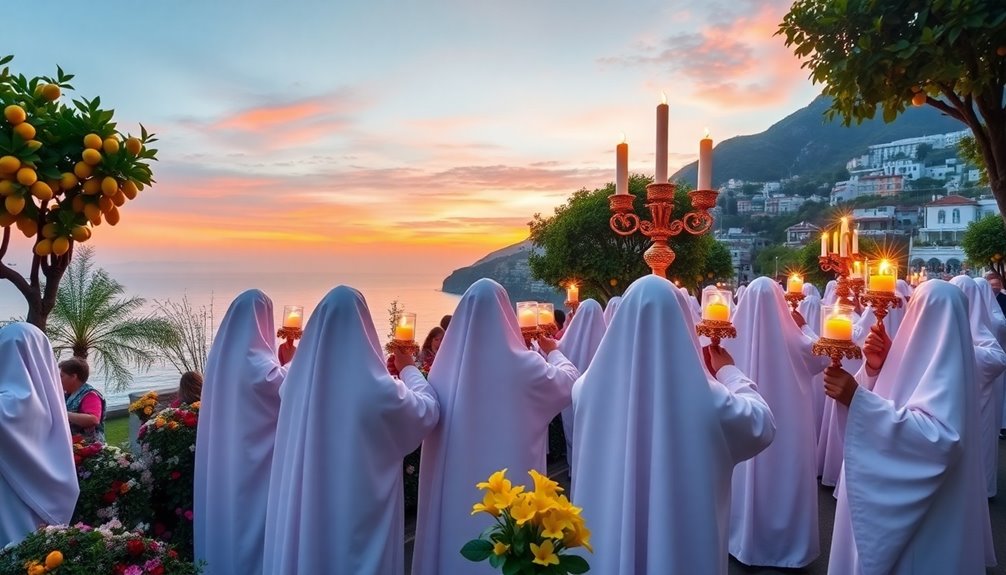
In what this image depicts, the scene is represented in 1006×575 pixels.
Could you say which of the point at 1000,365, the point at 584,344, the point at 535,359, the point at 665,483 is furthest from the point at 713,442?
the point at 584,344

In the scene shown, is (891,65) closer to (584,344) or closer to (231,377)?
(584,344)

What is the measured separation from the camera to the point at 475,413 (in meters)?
4.16

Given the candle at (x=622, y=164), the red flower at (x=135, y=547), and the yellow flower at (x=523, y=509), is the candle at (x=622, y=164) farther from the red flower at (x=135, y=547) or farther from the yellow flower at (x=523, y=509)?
the red flower at (x=135, y=547)

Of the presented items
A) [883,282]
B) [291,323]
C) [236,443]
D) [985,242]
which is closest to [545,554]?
[883,282]

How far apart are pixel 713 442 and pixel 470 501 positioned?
1.87 m

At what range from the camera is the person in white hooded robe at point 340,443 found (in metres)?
3.72

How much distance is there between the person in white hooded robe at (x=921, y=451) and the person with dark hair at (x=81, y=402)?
18.5ft

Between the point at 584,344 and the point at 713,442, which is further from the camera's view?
the point at 584,344

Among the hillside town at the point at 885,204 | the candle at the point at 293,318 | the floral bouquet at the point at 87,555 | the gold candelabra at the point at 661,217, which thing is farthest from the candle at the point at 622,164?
the hillside town at the point at 885,204

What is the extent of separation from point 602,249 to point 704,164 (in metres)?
18.0

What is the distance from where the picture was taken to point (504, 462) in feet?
13.9

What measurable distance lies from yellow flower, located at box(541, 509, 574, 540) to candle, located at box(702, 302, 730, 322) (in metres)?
1.80

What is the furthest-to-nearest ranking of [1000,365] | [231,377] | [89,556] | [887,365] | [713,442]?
[1000,365], [231,377], [887,365], [713,442], [89,556]

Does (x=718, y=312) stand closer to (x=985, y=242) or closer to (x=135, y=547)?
(x=135, y=547)
